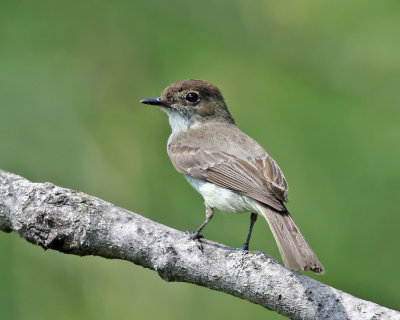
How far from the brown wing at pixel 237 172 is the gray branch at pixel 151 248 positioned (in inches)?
28.3

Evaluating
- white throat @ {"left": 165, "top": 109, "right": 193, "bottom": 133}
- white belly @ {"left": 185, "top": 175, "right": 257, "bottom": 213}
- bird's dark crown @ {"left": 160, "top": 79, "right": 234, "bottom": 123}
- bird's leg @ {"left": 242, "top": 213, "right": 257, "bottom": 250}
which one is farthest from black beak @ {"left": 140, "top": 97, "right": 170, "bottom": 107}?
bird's leg @ {"left": 242, "top": 213, "right": 257, "bottom": 250}

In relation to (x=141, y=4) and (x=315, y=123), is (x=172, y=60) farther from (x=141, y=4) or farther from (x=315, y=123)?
(x=315, y=123)

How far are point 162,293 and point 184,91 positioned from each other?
5.97 feet

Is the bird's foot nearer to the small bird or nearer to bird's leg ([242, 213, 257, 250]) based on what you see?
the small bird

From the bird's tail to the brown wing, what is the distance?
0.21ft

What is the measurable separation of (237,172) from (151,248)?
4.29ft

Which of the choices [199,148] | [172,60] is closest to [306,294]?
[172,60]

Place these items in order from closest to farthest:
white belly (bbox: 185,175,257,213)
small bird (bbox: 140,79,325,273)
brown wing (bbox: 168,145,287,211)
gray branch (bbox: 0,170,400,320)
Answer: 1. gray branch (bbox: 0,170,400,320)
2. small bird (bbox: 140,79,325,273)
3. brown wing (bbox: 168,145,287,211)
4. white belly (bbox: 185,175,257,213)

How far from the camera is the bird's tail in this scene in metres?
3.44

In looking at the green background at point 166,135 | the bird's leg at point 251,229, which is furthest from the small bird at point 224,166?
the green background at point 166,135

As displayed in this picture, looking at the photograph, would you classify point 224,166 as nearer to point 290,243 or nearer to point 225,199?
point 225,199

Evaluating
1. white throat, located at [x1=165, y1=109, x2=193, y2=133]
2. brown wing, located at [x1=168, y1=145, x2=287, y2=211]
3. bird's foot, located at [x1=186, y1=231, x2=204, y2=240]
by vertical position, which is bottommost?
bird's foot, located at [x1=186, y1=231, x2=204, y2=240]

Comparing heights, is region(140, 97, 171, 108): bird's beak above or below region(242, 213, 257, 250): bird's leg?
above

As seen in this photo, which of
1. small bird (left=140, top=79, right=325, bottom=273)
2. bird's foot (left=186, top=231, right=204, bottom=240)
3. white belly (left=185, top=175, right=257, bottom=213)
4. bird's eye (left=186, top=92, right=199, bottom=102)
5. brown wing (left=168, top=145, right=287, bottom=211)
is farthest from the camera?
bird's eye (left=186, top=92, right=199, bottom=102)
